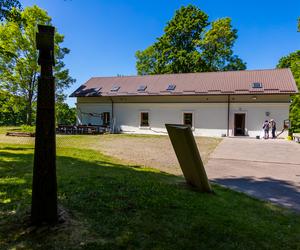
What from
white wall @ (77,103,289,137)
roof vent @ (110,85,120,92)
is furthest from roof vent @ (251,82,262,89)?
roof vent @ (110,85,120,92)

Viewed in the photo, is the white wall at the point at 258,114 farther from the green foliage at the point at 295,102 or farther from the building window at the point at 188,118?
the green foliage at the point at 295,102

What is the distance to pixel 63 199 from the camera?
13.5 ft

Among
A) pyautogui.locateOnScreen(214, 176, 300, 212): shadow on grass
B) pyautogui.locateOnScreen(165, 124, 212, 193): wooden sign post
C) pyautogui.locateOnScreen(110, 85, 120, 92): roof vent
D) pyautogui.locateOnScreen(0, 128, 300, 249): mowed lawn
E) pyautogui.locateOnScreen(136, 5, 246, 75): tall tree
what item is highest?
pyautogui.locateOnScreen(136, 5, 246, 75): tall tree

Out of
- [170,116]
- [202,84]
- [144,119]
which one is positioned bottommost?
[144,119]

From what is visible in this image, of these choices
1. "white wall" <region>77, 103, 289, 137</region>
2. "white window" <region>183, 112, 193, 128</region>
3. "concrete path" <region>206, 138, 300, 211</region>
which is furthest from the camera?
"white window" <region>183, 112, 193, 128</region>

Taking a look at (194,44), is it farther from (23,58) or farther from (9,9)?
(9,9)

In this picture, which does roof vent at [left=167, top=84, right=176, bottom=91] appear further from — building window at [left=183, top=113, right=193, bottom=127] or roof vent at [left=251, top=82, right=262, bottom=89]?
roof vent at [left=251, top=82, right=262, bottom=89]

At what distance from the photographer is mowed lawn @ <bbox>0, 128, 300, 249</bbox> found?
2895 mm

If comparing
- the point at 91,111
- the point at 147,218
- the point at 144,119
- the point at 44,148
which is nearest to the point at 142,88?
the point at 144,119

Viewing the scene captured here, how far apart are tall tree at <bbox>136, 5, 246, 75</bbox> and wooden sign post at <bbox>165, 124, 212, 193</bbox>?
93.8 ft

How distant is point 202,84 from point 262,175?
17227 millimetres

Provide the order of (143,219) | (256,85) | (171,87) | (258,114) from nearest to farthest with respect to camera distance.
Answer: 1. (143,219)
2. (258,114)
3. (256,85)
4. (171,87)

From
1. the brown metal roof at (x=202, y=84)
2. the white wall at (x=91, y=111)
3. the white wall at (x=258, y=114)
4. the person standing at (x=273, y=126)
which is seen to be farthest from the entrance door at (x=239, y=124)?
the white wall at (x=91, y=111)

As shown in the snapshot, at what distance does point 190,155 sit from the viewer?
207 inches
